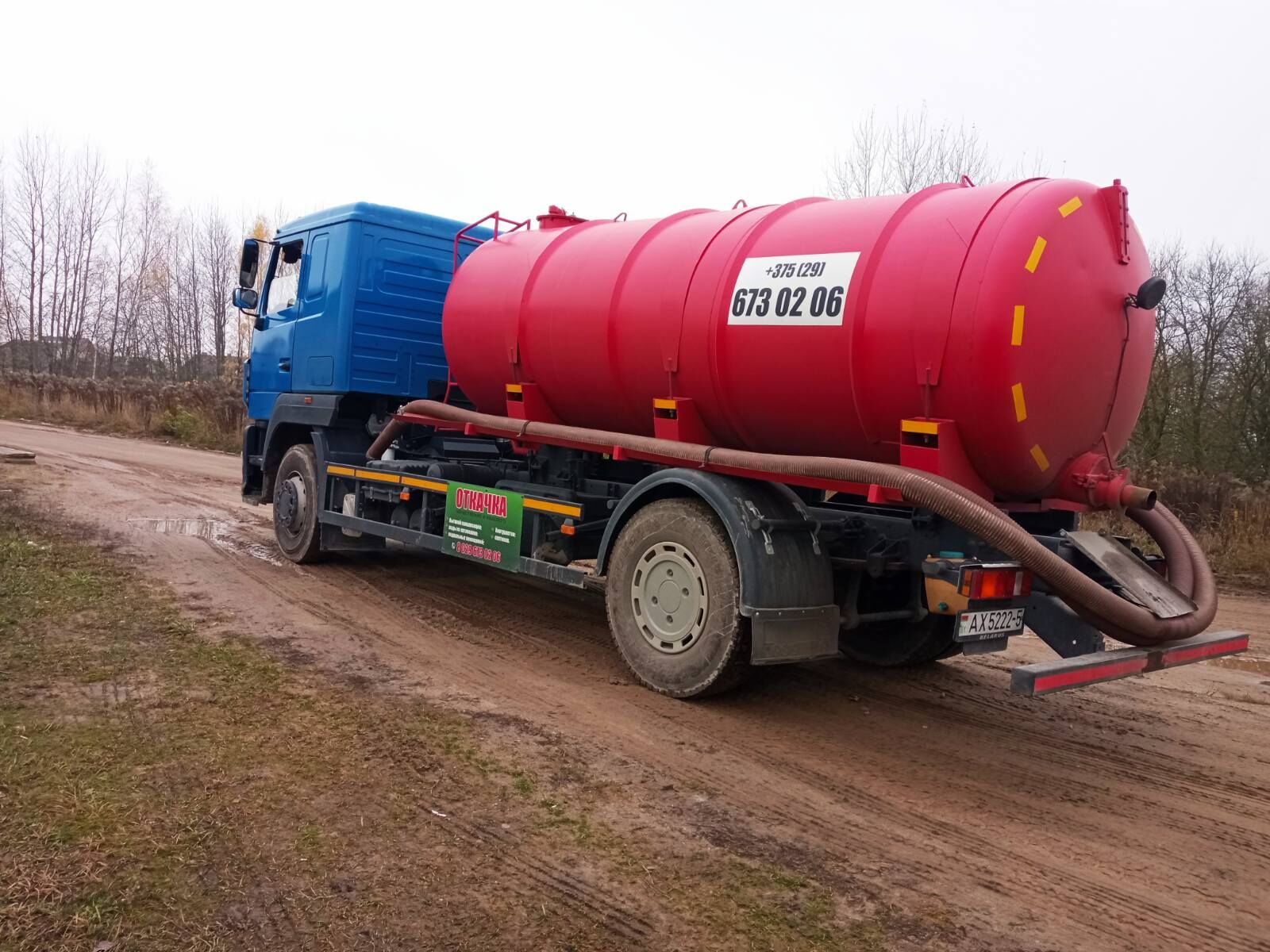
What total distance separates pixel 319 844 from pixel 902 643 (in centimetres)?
392

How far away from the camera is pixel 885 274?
443 cm

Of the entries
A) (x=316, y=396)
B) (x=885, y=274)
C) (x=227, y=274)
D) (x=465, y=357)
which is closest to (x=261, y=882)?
(x=885, y=274)

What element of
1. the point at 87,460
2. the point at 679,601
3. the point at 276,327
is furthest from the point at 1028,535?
the point at 87,460

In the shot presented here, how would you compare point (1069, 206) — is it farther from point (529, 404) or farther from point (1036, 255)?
point (529, 404)

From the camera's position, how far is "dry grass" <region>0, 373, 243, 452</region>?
2289cm

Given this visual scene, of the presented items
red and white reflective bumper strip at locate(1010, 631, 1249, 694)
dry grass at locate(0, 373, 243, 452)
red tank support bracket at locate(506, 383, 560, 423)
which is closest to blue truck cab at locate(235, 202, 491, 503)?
red tank support bracket at locate(506, 383, 560, 423)

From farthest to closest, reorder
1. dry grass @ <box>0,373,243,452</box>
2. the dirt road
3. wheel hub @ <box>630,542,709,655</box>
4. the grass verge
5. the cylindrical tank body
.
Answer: dry grass @ <box>0,373,243,452</box> → wheel hub @ <box>630,542,709,655</box> → the cylindrical tank body → the dirt road → the grass verge

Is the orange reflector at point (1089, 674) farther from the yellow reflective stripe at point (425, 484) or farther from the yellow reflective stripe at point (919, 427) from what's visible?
the yellow reflective stripe at point (425, 484)

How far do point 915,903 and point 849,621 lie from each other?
2133 mm

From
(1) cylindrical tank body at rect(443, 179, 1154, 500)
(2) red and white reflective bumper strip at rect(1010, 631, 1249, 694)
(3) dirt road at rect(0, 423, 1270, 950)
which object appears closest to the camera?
(3) dirt road at rect(0, 423, 1270, 950)

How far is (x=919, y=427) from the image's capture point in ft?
14.2

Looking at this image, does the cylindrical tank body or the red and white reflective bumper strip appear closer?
the red and white reflective bumper strip

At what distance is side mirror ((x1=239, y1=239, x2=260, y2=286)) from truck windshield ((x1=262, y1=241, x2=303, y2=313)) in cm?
18

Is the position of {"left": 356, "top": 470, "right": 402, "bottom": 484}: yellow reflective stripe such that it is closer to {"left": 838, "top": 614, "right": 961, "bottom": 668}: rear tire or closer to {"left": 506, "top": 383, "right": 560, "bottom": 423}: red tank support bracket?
{"left": 506, "top": 383, "right": 560, "bottom": 423}: red tank support bracket
